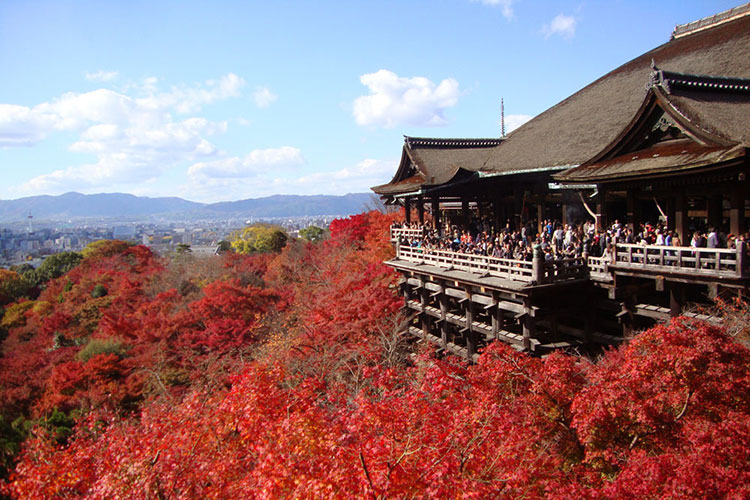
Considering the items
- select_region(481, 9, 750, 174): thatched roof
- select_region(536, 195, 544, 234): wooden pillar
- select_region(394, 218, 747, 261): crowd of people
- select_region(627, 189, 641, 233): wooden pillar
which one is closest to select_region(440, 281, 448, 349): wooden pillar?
→ select_region(394, 218, 747, 261): crowd of people

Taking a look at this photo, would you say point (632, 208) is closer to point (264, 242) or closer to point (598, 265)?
point (598, 265)

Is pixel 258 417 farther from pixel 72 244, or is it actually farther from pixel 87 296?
pixel 72 244

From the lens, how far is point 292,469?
25.5ft

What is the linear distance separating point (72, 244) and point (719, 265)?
19898cm

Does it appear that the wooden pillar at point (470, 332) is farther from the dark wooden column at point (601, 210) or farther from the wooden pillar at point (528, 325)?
the dark wooden column at point (601, 210)

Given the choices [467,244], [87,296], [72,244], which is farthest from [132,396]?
[72,244]

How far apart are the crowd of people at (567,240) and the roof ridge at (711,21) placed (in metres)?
10.4

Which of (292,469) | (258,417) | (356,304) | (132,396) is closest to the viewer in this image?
(292,469)

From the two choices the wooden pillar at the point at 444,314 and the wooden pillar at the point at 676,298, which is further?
the wooden pillar at the point at 444,314

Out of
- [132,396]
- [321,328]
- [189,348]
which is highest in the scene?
[321,328]

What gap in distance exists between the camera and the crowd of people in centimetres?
1236

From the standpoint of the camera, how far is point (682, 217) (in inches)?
490

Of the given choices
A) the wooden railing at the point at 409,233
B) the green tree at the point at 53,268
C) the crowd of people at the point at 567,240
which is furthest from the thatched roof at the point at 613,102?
the green tree at the point at 53,268

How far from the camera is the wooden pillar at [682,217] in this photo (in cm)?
1239
